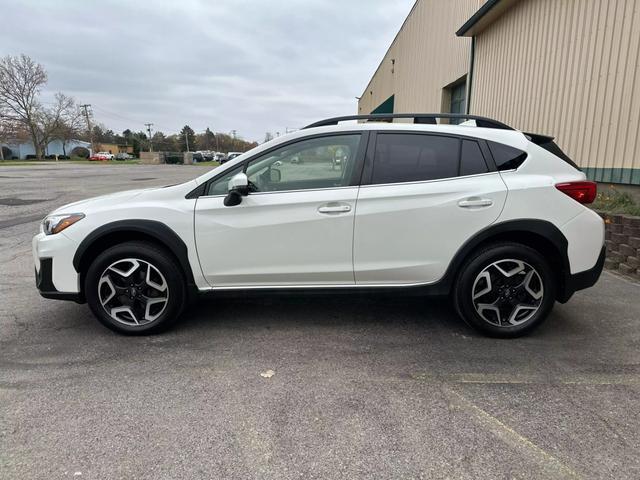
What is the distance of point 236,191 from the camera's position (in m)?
3.44

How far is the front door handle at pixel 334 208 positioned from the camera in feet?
11.3

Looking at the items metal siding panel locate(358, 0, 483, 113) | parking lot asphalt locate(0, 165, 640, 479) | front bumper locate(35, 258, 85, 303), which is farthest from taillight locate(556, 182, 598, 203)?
metal siding panel locate(358, 0, 483, 113)

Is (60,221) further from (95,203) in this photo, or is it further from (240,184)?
(240,184)

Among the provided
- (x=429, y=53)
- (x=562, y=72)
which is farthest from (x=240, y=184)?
(x=429, y=53)

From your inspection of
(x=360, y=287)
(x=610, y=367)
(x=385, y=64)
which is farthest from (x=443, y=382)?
(x=385, y=64)

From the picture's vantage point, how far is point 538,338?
3648mm

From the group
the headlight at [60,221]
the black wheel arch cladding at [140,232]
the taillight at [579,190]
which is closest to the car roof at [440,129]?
the taillight at [579,190]

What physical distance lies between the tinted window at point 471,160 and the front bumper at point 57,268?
10.6 ft

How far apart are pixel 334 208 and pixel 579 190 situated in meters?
1.98

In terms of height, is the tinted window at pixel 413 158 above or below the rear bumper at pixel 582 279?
above

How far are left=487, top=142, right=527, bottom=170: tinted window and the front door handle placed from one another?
4.27ft

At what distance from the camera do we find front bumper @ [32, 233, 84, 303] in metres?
3.51

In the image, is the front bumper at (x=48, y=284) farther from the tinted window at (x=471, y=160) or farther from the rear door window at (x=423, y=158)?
the tinted window at (x=471, y=160)

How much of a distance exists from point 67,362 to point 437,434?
2.69m
